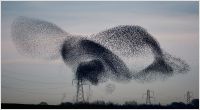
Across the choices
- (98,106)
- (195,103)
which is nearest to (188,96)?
(195,103)

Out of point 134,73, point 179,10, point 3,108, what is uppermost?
point 179,10

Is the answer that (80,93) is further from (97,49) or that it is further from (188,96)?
(188,96)

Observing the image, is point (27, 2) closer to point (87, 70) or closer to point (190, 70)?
point (87, 70)

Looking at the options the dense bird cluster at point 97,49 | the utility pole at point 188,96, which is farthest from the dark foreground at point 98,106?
the dense bird cluster at point 97,49

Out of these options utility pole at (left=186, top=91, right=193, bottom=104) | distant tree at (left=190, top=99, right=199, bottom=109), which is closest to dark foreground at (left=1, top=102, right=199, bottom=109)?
distant tree at (left=190, top=99, right=199, bottom=109)

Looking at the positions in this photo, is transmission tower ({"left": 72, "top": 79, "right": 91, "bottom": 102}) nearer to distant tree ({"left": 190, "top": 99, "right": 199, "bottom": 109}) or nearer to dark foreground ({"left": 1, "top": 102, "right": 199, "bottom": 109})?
dark foreground ({"left": 1, "top": 102, "right": 199, "bottom": 109})

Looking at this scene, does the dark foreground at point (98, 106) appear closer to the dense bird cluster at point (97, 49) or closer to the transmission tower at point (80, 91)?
the transmission tower at point (80, 91)

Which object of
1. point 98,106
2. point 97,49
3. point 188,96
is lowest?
point 98,106

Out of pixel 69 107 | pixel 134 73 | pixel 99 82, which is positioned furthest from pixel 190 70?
pixel 69 107
